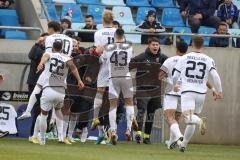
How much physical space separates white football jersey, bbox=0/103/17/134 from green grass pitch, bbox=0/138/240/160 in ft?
3.17

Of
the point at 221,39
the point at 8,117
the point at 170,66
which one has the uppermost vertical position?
the point at 221,39

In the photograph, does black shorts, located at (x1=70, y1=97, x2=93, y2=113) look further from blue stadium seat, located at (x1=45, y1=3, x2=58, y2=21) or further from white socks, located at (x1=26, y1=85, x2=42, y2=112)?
blue stadium seat, located at (x1=45, y1=3, x2=58, y2=21)

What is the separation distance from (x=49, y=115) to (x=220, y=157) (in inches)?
200

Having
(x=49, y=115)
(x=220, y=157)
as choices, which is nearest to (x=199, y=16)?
(x=49, y=115)

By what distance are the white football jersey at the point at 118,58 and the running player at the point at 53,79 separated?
97 centimetres

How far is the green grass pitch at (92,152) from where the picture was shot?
614 inches

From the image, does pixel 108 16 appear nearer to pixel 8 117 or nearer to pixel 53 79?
pixel 53 79

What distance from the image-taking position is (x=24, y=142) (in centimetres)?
1964

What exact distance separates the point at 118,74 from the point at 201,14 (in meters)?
5.84

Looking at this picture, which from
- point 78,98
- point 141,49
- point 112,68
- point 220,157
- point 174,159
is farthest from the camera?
point 141,49

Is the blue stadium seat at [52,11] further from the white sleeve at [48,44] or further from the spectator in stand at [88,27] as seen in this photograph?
the white sleeve at [48,44]

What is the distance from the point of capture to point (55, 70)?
61.8ft

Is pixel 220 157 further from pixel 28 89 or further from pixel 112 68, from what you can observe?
pixel 28 89

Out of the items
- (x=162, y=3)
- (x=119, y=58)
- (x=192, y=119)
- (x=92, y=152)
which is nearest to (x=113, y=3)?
(x=162, y=3)
